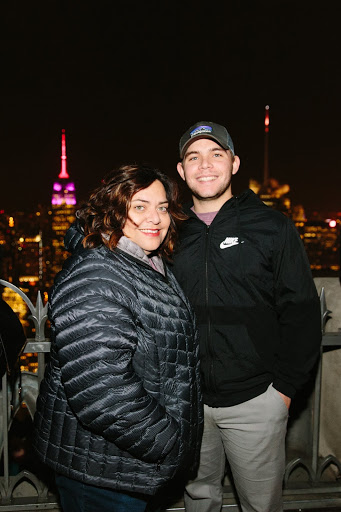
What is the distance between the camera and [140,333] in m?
1.92

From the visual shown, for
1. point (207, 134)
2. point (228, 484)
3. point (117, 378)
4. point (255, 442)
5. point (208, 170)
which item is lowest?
point (228, 484)

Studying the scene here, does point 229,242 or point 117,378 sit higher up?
point 229,242

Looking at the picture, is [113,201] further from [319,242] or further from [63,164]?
[63,164]

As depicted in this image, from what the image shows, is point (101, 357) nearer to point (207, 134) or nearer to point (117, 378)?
point (117, 378)

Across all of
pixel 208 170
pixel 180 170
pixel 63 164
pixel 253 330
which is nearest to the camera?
pixel 253 330

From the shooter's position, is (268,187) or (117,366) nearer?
(117,366)

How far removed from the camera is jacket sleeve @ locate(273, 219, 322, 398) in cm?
255

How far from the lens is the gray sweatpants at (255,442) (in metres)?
2.57

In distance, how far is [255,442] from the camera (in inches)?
101

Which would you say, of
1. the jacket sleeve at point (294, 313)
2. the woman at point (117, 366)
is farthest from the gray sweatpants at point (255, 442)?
the woman at point (117, 366)

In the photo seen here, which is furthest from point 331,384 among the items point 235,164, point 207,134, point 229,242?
point 207,134

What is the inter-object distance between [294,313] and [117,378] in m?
1.26

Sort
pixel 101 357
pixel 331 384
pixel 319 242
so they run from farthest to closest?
pixel 319 242, pixel 331 384, pixel 101 357

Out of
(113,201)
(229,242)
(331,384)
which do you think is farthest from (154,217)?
(331,384)
